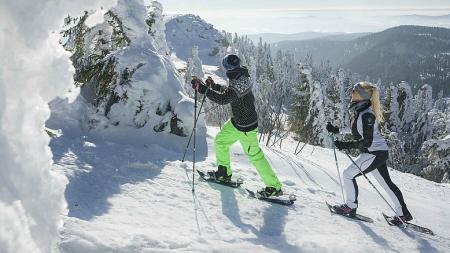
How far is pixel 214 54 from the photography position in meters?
184

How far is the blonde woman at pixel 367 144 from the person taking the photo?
6.31 meters

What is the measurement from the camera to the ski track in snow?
4148 mm

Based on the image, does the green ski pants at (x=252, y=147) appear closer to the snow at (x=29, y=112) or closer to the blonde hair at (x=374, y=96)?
the blonde hair at (x=374, y=96)

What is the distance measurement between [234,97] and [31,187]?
4.37 m

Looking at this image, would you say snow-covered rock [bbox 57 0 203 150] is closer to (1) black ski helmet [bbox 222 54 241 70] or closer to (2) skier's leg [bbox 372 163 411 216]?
(1) black ski helmet [bbox 222 54 241 70]

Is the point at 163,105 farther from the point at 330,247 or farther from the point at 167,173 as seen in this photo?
the point at 330,247

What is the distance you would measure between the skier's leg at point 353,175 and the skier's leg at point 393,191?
284 mm

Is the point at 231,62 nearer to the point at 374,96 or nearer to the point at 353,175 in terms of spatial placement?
the point at 374,96

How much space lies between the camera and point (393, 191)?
6.61 m

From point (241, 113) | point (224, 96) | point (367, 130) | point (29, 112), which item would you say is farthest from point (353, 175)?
point (29, 112)

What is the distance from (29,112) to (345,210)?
17.6ft

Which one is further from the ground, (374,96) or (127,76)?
(127,76)

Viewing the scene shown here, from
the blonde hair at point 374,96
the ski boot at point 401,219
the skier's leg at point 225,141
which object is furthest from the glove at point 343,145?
the skier's leg at point 225,141

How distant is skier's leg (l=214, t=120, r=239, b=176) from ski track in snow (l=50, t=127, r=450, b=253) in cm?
41
